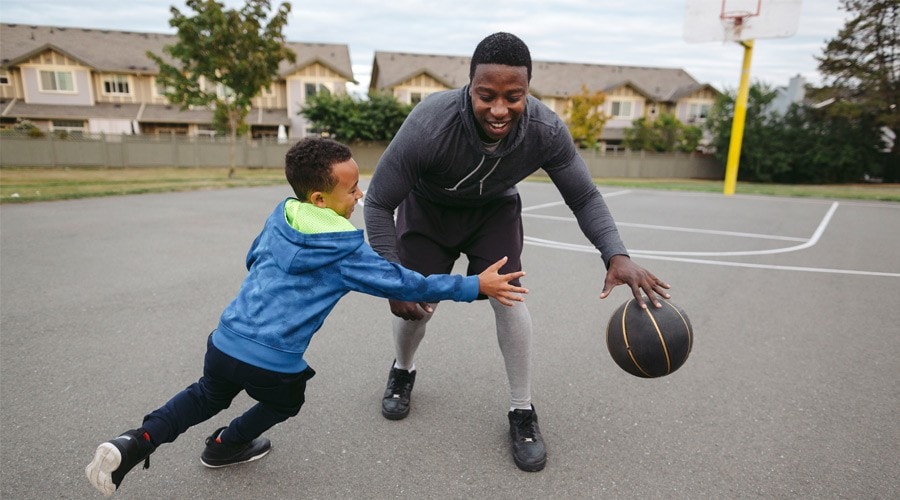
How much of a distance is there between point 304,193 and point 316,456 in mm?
1280

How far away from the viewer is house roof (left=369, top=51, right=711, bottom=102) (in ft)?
140

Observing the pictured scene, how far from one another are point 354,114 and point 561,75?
21.7m

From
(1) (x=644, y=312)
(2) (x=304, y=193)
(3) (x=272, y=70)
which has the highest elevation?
(3) (x=272, y=70)

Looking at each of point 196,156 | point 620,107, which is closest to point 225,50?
point 196,156

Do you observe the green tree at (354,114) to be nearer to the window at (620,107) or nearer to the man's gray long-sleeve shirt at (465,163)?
the window at (620,107)

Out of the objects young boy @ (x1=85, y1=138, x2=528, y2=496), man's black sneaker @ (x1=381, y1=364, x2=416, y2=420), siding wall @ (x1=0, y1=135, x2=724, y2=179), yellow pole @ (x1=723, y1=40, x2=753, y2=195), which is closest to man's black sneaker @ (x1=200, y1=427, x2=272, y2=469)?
young boy @ (x1=85, y1=138, x2=528, y2=496)

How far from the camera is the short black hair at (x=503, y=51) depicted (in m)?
2.21

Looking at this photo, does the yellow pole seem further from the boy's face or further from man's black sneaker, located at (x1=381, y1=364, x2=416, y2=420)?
the boy's face

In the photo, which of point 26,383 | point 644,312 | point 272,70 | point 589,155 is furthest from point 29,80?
point 644,312

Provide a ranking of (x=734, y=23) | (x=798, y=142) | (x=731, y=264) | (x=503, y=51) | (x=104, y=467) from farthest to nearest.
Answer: (x=798, y=142)
(x=734, y=23)
(x=731, y=264)
(x=503, y=51)
(x=104, y=467)

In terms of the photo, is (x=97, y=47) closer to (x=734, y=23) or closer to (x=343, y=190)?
(x=734, y=23)

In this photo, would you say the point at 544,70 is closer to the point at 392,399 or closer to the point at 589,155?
the point at 589,155

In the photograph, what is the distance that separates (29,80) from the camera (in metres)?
35.7

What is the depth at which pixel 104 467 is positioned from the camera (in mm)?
1990
